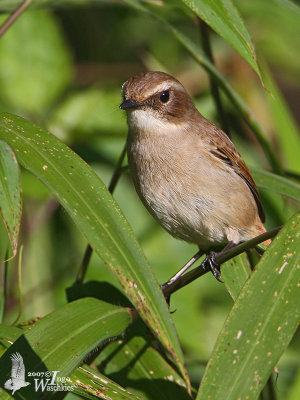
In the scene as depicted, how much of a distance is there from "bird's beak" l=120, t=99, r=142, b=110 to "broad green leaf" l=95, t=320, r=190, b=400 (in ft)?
3.61

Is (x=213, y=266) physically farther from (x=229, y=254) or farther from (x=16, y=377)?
(x=16, y=377)

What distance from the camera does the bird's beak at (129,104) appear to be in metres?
3.47

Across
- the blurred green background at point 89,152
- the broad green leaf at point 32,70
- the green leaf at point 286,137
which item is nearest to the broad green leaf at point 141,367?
the blurred green background at point 89,152

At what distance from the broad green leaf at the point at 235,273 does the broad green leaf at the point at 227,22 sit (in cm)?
103

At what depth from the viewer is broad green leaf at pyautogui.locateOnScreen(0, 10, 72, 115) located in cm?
491

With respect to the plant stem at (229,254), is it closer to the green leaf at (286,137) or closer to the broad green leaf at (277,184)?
the broad green leaf at (277,184)

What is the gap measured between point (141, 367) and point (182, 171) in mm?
1013

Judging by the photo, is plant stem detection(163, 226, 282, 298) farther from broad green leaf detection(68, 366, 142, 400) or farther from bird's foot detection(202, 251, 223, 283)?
bird's foot detection(202, 251, 223, 283)

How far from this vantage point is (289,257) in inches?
90.9

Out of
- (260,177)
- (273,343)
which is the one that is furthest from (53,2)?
(273,343)

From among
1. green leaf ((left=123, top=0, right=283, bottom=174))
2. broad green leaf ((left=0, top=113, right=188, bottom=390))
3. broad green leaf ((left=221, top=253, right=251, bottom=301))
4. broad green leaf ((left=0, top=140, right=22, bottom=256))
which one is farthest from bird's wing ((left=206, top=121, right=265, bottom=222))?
broad green leaf ((left=0, top=140, right=22, bottom=256))

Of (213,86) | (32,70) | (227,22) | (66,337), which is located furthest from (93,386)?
(32,70)

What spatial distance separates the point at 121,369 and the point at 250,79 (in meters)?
3.61

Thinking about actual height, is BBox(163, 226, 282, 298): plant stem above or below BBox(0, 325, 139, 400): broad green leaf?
above
